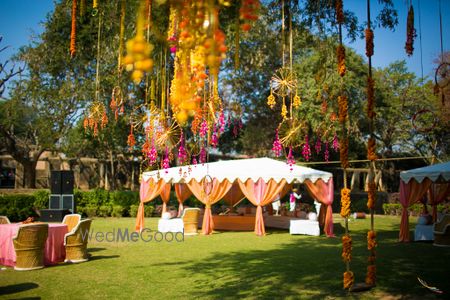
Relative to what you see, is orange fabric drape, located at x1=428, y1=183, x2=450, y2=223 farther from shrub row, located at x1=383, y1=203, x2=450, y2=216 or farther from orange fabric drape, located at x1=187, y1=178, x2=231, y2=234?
shrub row, located at x1=383, y1=203, x2=450, y2=216

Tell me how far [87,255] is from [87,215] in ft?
35.4

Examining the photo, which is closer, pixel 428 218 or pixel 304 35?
pixel 304 35

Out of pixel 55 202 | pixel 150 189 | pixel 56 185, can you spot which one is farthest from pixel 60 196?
pixel 150 189

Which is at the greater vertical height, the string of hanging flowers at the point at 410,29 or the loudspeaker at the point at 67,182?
the string of hanging flowers at the point at 410,29

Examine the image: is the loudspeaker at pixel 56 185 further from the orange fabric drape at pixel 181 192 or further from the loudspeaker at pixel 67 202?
the orange fabric drape at pixel 181 192

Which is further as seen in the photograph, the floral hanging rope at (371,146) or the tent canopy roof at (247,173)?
the tent canopy roof at (247,173)

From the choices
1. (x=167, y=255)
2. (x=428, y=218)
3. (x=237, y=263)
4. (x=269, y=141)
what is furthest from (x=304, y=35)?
(x=269, y=141)

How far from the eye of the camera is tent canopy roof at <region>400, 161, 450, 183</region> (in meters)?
10.8

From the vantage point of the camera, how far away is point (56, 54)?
43.0 feet

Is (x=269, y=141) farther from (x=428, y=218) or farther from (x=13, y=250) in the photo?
(x=13, y=250)

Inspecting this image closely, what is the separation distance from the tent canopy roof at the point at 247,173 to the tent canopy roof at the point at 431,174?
224cm

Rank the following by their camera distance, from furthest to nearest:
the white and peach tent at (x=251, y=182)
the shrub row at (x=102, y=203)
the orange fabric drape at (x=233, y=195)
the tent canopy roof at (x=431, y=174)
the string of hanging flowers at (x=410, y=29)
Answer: the orange fabric drape at (x=233, y=195) → the shrub row at (x=102, y=203) → the white and peach tent at (x=251, y=182) → the tent canopy roof at (x=431, y=174) → the string of hanging flowers at (x=410, y=29)

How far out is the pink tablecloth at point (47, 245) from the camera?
7516mm

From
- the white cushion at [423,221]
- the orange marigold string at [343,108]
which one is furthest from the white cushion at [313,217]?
the orange marigold string at [343,108]
